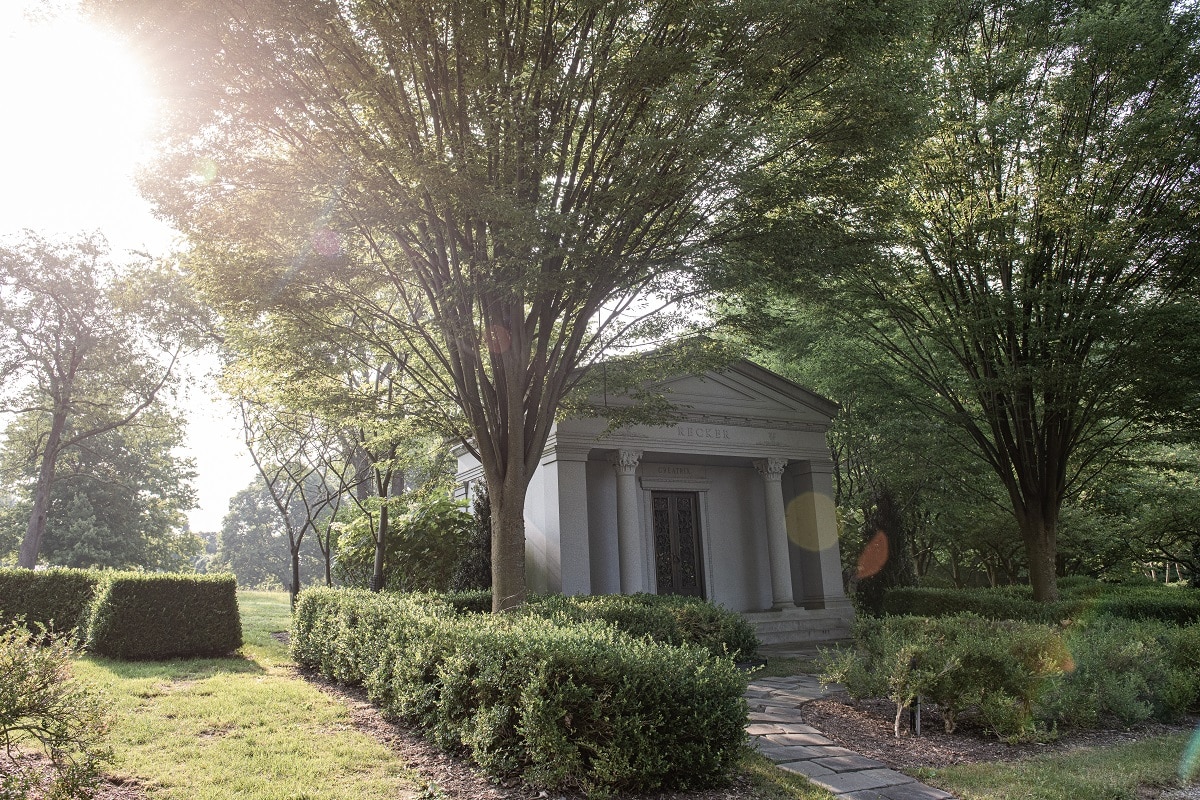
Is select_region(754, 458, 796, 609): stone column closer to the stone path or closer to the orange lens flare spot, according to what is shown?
the orange lens flare spot

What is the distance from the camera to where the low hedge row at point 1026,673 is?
668 centimetres

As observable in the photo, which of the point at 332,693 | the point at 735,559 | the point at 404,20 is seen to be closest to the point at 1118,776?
the point at 332,693

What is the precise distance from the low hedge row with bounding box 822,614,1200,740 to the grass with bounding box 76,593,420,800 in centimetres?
477

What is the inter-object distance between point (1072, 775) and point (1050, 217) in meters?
9.75

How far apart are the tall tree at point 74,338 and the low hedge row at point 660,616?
17.1 metres

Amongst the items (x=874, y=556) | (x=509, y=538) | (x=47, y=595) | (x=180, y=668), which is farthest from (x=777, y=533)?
(x=47, y=595)

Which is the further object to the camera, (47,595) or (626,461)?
(626,461)

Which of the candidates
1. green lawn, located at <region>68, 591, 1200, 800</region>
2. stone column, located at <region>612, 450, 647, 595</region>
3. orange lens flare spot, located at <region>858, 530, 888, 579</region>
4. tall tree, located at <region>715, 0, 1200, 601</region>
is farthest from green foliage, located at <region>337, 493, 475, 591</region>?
orange lens flare spot, located at <region>858, 530, 888, 579</region>

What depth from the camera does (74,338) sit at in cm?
2208

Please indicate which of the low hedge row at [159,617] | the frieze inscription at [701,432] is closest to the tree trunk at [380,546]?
the low hedge row at [159,617]

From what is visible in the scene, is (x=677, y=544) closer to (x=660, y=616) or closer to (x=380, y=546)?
(x=380, y=546)

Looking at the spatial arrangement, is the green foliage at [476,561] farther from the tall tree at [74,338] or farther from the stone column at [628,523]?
the tall tree at [74,338]

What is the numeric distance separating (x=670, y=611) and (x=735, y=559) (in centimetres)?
742

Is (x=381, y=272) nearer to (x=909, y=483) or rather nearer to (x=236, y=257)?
(x=236, y=257)
